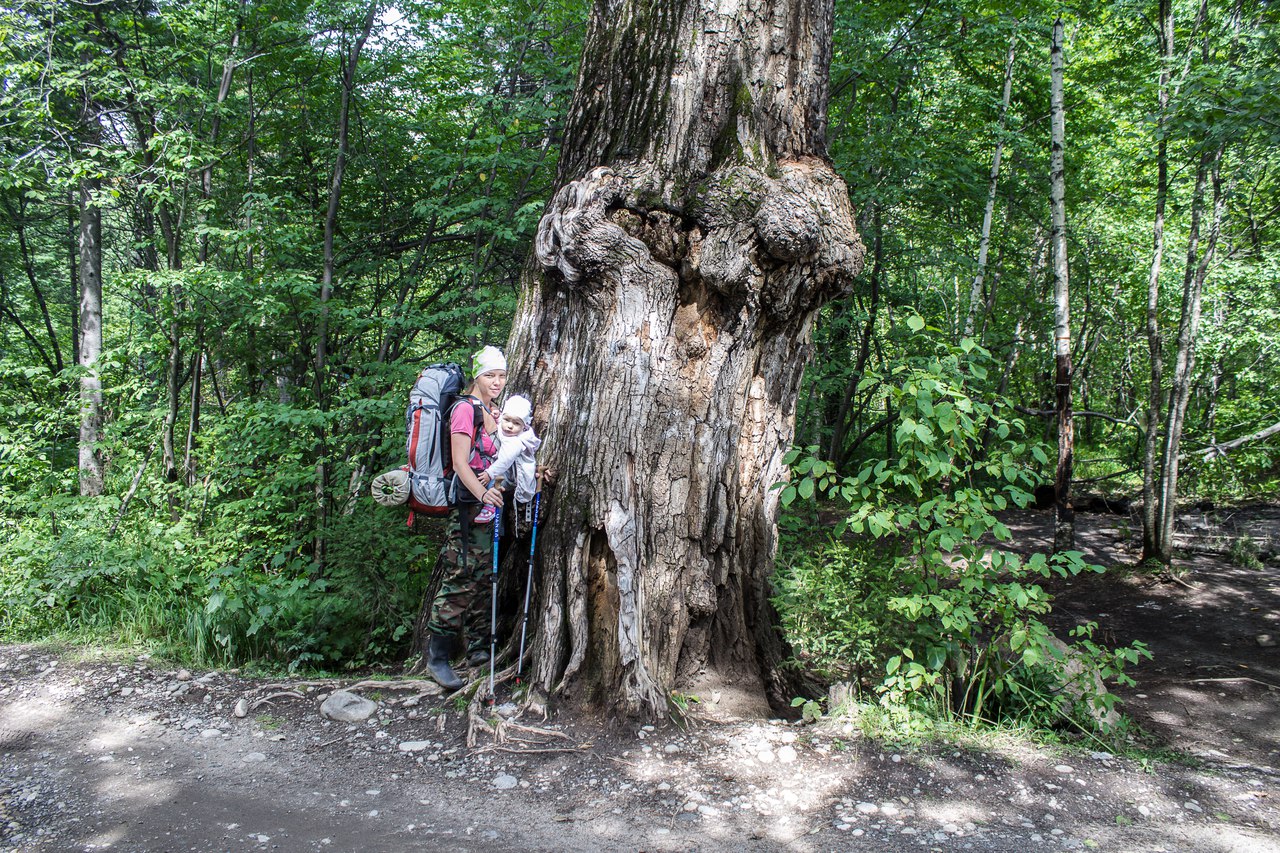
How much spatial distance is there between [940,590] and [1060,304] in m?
5.99

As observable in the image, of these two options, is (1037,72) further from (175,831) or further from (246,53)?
(175,831)

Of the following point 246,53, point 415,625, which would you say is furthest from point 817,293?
point 246,53

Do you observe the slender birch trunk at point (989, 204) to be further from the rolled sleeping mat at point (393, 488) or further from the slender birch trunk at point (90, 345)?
the slender birch trunk at point (90, 345)

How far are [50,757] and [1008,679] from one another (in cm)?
472

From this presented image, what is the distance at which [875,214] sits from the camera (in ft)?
37.1

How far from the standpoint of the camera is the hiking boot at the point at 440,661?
4.34 metres

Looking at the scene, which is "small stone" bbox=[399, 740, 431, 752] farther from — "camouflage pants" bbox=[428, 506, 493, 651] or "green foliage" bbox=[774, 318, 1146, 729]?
"green foliage" bbox=[774, 318, 1146, 729]

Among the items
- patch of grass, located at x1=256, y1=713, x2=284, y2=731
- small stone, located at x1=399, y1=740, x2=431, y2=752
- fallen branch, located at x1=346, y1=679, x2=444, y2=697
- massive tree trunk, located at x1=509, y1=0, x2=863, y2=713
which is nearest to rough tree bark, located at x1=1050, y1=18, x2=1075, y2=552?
massive tree trunk, located at x1=509, y1=0, x2=863, y2=713

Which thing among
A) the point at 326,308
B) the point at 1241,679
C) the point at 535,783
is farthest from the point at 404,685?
the point at 1241,679

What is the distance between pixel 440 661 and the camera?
440 centimetres

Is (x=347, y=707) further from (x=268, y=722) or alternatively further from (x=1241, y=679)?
(x=1241, y=679)

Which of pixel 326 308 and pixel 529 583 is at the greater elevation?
pixel 326 308

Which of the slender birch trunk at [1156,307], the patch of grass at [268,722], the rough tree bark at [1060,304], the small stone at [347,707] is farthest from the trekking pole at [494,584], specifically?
the slender birch trunk at [1156,307]

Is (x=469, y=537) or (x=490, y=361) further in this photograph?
(x=469, y=537)
